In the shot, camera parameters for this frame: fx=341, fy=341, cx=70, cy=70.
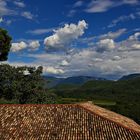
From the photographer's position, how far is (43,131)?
91.1ft

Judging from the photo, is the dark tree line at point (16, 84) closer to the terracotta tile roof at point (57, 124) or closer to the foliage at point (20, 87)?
the foliage at point (20, 87)

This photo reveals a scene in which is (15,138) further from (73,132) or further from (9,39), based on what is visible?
(9,39)

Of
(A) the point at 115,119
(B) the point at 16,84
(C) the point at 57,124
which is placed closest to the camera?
(C) the point at 57,124

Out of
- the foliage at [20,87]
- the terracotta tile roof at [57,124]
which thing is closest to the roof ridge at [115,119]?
the terracotta tile roof at [57,124]

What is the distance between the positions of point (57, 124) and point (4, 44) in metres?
28.1

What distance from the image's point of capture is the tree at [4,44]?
53.6 meters

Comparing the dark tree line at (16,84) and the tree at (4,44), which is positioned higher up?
the tree at (4,44)

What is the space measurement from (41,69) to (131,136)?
1268 inches

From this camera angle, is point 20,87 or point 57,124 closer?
point 57,124

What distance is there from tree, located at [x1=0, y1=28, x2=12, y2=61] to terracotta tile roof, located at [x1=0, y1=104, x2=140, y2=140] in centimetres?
2216

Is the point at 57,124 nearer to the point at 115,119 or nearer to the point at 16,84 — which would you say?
the point at 115,119

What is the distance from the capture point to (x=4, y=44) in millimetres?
53938

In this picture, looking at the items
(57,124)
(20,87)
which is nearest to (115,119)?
(57,124)

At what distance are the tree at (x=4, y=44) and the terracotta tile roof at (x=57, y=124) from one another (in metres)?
22.2
